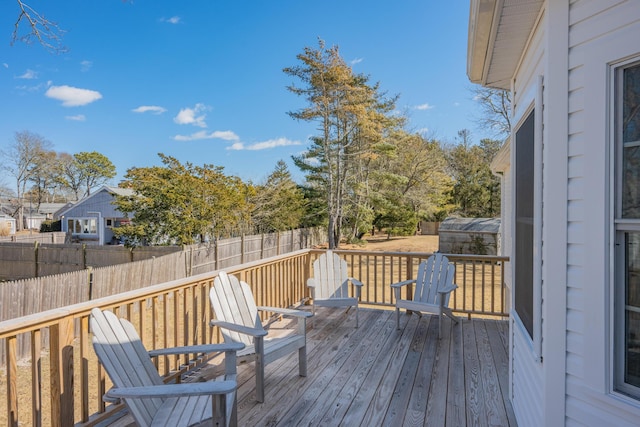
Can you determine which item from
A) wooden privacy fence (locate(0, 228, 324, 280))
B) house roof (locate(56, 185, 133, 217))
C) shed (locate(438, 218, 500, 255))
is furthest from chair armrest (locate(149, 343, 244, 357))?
house roof (locate(56, 185, 133, 217))

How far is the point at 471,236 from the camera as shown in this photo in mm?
11734

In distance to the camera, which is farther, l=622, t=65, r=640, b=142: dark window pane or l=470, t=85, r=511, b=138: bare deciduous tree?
l=470, t=85, r=511, b=138: bare deciduous tree

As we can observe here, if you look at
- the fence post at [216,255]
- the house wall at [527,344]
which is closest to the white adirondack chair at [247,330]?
the house wall at [527,344]

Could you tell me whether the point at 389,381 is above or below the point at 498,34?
below

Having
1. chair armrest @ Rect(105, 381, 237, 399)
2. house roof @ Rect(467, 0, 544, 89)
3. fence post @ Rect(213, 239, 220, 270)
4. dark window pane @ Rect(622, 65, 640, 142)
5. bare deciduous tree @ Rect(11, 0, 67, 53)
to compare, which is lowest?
fence post @ Rect(213, 239, 220, 270)

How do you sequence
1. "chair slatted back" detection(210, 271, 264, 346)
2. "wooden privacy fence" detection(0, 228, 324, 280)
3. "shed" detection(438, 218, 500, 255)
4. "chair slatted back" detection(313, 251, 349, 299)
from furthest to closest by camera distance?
1. "shed" detection(438, 218, 500, 255)
2. "wooden privacy fence" detection(0, 228, 324, 280)
3. "chair slatted back" detection(313, 251, 349, 299)
4. "chair slatted back" detection(210, 271, 264, 346)

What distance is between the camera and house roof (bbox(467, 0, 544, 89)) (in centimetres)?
188

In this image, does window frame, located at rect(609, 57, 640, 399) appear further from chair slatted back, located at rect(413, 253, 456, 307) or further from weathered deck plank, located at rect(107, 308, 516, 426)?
chair slatted back, located at rect(413, 253, 456, 307)

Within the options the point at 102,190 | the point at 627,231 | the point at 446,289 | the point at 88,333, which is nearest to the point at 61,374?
the point at 88,333

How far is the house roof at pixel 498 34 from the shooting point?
188 cm

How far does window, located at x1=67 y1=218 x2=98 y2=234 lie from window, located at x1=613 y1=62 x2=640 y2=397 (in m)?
24.7

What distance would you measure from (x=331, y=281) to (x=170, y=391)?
339cm

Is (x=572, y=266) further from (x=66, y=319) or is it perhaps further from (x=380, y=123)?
(x=380, y=123)

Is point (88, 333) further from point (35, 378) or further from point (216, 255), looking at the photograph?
point (216, 255)
